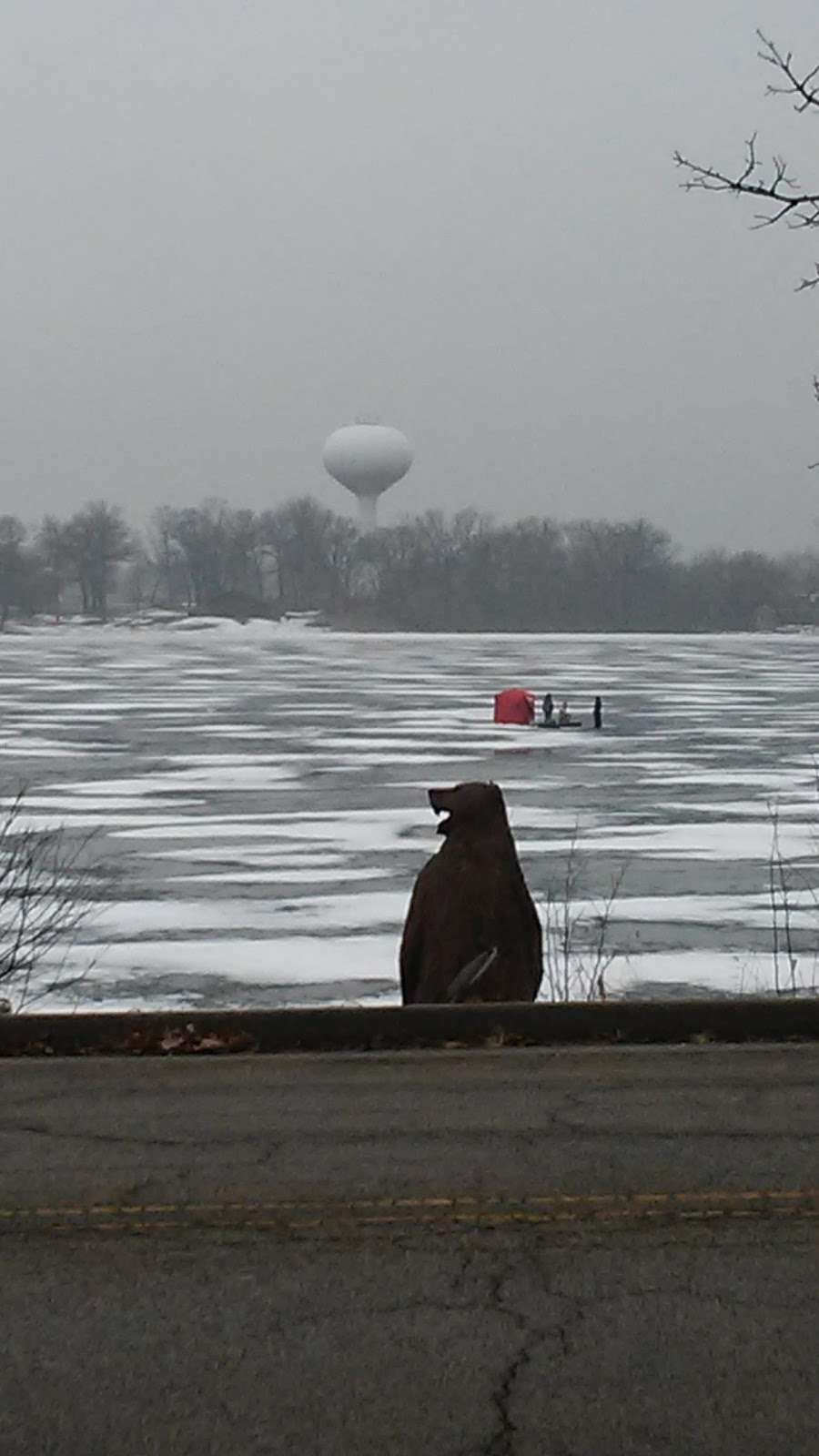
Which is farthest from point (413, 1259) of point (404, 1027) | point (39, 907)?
point (39, 907)

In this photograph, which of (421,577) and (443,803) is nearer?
(443,803)

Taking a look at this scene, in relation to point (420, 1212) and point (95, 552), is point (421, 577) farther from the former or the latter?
point (420, 1212)

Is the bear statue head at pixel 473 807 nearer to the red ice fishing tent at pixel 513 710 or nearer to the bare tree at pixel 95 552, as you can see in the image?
the red ice fishing tent at pixel 513 710

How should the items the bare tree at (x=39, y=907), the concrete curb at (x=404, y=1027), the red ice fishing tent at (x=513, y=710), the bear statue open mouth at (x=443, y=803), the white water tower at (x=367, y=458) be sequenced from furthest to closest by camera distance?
the white water tower at (x=367, y=458) < the red ice fishing tent at (x=513, y=710) < the bare tree at (x=39, y=907) < the bear statue open mouth at (x=443, y=803) < the concrete curb at (x=404, y=1027)

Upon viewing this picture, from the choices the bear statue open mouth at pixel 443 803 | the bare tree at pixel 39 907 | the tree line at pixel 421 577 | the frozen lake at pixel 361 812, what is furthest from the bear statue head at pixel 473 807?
the tree line at pixel 421 577

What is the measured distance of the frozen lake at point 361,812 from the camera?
16.2m

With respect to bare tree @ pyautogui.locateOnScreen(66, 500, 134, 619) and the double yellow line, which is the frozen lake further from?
bare tree @ pyautogui.locateOnScreen(66, 500, 134, 619)

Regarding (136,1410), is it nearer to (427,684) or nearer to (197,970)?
(197,970)

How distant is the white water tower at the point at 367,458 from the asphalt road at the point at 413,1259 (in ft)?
470

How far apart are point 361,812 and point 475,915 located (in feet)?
53.3

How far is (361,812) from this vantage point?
26.5 meters

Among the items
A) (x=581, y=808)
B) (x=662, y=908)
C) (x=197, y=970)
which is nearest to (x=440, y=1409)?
(x=197, y=970)

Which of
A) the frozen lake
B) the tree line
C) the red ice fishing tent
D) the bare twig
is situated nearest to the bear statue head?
the bare twig

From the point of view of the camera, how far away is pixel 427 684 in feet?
199
